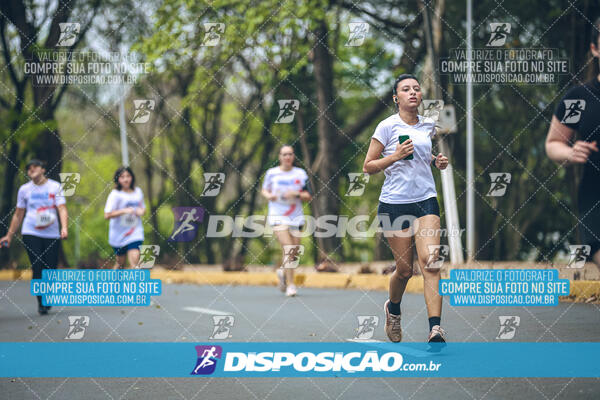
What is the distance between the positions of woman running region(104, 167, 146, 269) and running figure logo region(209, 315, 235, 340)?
2.45m

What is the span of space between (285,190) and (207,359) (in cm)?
543

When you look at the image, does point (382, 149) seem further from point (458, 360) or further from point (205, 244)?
point (205, 244)

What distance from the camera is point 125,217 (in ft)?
35.4

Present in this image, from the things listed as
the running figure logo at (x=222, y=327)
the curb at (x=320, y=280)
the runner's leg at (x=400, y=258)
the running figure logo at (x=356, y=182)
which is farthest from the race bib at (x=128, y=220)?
the runner's leg at (x=400, y=258)

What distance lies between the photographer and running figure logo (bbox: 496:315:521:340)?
272 inches

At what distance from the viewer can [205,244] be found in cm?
2466

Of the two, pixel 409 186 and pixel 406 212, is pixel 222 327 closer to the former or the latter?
pixel 406 212

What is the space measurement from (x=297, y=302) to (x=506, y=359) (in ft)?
17.0

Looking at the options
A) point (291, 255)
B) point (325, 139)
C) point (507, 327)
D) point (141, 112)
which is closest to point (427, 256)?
point (507, 327)

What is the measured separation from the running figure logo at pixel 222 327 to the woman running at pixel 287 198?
2794 mm

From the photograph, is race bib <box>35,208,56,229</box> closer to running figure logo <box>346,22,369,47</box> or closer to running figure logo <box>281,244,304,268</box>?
running figure logo <box>281,244,304,268</box>

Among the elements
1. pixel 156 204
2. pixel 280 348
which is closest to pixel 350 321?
pixel 280 348

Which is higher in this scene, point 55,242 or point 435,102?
point 435,102

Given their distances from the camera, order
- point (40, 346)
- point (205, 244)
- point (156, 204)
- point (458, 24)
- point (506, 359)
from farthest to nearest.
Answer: point (156, 204), point (205, 244), point (458, 24), point (40, 346), point (506, 359)
